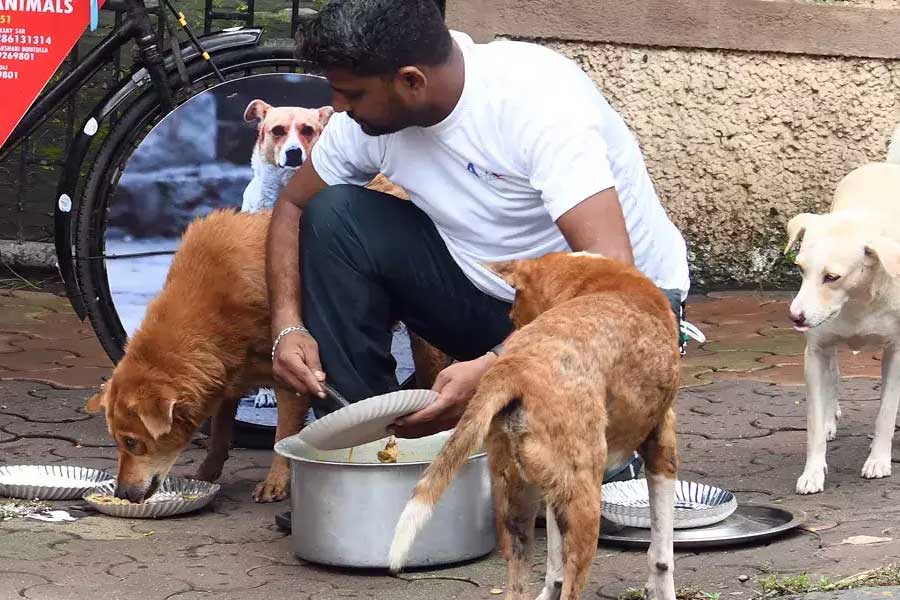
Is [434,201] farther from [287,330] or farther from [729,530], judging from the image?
[729,530]

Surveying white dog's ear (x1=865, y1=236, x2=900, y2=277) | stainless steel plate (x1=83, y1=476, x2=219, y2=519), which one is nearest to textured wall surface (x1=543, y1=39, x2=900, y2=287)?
white dog's ear (x1=865, y1=236, x2=900, y2=277)

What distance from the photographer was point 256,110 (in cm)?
476

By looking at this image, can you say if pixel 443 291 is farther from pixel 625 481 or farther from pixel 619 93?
pixel 619 93

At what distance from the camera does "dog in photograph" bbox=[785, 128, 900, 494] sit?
4066mm

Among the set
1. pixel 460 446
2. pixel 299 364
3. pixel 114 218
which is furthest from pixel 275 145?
pixel 460 446

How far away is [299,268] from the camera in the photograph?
12.9ft

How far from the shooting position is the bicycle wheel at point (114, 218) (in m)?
4.71

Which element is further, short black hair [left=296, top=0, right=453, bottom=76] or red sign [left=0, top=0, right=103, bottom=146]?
red sign [left=0, top=0, right=103, bottom=146]

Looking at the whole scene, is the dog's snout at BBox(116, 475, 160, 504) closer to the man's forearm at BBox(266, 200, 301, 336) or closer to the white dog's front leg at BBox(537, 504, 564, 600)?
the man's forearm at BBox(266, 200, 301, 336)

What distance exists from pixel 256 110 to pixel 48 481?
1.45 meters

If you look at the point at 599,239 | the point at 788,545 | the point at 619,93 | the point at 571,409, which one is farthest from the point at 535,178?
the point at 619,93

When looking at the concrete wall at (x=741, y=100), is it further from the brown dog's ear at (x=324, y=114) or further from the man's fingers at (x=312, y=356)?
the man's fingers at (x=312, y=356)

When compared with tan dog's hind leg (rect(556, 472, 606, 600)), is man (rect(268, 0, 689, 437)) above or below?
above

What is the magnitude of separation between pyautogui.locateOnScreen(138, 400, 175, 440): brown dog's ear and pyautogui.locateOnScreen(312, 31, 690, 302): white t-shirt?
866 mm
